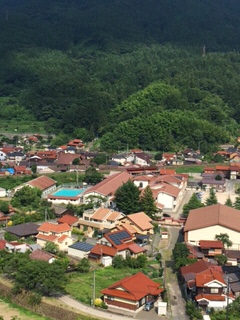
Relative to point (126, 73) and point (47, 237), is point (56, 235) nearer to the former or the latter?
point (47, 237)

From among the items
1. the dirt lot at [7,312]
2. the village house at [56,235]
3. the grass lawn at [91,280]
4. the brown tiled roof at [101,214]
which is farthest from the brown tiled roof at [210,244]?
the dirt lot at [7,312]

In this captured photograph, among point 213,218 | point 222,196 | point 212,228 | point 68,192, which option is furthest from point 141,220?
point 222,196

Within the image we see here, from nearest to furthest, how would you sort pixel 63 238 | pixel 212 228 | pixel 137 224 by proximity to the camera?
pixel 63 238 → pixel 212 228 → pixel 137 224

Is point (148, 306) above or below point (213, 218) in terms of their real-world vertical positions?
below

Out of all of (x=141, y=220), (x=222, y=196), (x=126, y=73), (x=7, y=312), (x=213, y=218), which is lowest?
(x=7, y=312)

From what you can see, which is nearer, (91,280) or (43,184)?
(91,280)

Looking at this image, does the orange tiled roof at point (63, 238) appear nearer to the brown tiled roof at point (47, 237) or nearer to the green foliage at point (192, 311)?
the brown tiled roof at point (47, 237)

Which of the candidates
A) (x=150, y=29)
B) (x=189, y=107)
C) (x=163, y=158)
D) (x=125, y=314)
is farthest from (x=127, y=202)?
Answer: (x=150, y=29)
